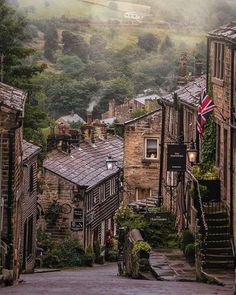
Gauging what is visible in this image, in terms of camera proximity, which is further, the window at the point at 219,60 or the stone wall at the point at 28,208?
the stone wall at the point at 28,208

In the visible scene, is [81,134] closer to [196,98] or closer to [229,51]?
[196,98]

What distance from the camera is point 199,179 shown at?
34531mm

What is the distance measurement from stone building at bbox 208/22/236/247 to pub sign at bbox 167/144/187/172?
2261 mm

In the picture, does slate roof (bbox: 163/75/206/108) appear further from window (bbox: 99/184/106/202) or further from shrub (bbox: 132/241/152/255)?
window (bbox: 99/184/106/202)

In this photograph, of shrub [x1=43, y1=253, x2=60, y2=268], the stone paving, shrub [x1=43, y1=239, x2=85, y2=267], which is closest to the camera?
Result: the stone paving

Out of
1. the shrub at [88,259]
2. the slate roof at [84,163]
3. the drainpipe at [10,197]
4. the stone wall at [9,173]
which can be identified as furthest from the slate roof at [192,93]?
the slate roof at [84,163]

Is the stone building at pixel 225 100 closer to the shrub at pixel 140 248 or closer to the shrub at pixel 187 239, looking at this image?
the shrub at pixel 140 248

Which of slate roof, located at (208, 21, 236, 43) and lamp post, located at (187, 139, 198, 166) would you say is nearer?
slate roof, located at (208, 21, 236, 43)

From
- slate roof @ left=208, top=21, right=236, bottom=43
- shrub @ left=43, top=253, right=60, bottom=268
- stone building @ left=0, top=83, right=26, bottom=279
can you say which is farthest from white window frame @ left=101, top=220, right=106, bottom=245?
slate roof @ left=208, top=21, right=236, bottom=43

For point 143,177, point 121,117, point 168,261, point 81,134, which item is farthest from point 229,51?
point 121,117

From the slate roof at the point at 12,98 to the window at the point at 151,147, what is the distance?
71.0 feet

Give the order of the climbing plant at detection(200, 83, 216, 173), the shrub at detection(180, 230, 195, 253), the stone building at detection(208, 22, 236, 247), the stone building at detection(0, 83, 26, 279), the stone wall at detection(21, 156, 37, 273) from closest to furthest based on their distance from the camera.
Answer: the stone building at detection(208, 22, 236, 247) < the stone building at detection(0, 83, 26, 279) < the climbing plant at detection(200, 83, 216, 173) < the shrub at detection(180, 230, 195, 253) < the stone wall at detection(21, 156, 37, 273)

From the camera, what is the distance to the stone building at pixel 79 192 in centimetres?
5978

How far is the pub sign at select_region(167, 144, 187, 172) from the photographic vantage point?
122 feet
